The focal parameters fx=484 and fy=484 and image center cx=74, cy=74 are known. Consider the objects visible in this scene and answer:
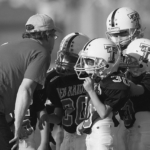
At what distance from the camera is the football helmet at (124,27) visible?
17.7ft

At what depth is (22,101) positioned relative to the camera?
3979 mm

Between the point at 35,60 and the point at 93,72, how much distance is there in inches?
21.0

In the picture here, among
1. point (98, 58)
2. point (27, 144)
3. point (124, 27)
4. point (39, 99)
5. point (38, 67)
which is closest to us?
point (38, 67)

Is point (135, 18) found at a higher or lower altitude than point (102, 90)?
higher

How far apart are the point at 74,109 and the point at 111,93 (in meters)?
0.70

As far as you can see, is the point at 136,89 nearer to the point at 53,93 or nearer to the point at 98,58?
the point at 98,58

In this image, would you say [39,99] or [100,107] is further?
[39,99]

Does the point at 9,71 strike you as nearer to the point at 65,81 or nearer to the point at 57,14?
the point at 65,81

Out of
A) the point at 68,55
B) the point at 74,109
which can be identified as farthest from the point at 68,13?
the point at 74,109

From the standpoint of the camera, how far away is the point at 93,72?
14.1 ft

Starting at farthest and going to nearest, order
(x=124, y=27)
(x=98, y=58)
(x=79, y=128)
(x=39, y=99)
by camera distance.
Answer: (x=124, y=27), (x=39, y=99), (x=79, y=128), (x=98, y=58)

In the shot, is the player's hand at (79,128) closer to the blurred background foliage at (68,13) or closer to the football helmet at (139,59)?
the football helmet at (139,59)

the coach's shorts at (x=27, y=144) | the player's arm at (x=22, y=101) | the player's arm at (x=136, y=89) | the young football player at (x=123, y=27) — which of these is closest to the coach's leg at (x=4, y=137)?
the player's arm at (x=22, y=101)

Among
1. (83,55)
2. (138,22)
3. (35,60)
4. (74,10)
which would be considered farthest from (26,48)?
(74,10)
